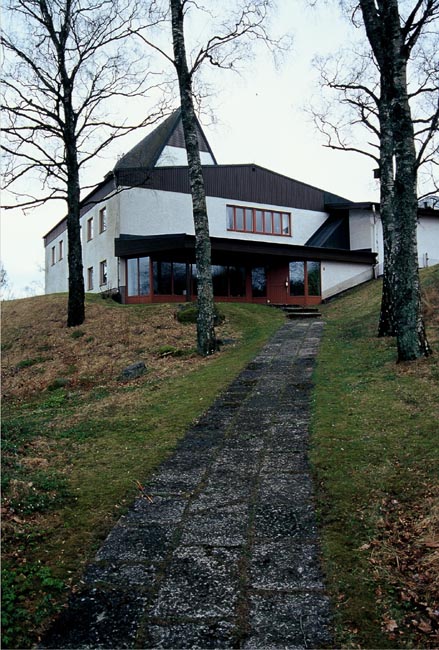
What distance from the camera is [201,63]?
13.6 meters

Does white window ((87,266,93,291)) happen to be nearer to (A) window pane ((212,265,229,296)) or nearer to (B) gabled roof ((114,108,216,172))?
(B) gabled roof ((114,108,216,172))

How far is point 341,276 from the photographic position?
29922 millimetres

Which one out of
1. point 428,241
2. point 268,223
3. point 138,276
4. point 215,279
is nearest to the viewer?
point 138,276

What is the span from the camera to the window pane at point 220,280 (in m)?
27.8

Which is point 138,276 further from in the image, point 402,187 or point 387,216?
point 402,187

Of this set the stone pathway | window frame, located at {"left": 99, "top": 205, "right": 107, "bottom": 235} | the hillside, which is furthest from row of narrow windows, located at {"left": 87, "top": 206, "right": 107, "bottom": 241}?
the stone pathway

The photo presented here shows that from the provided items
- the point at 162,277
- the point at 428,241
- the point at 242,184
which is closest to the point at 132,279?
the point at 162,277

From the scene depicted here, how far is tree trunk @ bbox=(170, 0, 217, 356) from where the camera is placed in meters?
13.2

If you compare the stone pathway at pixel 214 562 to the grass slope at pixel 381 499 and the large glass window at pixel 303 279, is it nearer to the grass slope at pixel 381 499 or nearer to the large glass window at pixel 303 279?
the grass slope at pixel 381 499

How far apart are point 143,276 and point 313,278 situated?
9.97m

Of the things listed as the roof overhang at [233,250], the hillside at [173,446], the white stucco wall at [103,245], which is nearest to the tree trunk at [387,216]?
the hillside at [173,446]

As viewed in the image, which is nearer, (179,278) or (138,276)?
(138,276)

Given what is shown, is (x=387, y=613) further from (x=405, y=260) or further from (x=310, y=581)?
(x=405, y=260)

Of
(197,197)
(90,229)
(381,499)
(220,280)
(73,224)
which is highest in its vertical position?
(90,229)
